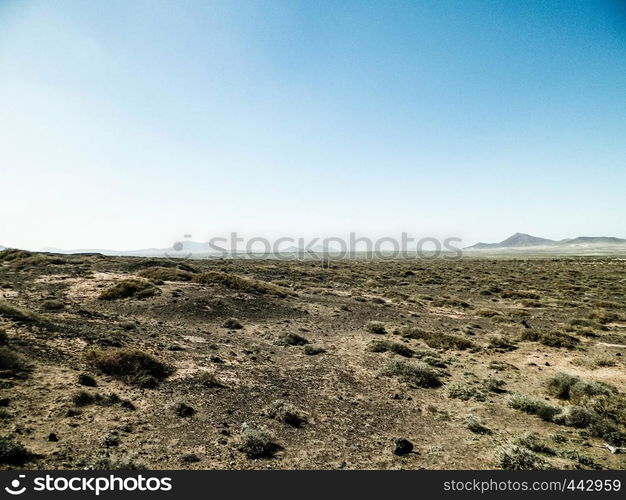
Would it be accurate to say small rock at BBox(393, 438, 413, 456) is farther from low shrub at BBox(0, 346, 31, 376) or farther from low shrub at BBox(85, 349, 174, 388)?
low shrub at BBox(0, 346, 31, 376)

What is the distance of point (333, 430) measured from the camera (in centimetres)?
980

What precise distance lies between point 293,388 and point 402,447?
505 cm

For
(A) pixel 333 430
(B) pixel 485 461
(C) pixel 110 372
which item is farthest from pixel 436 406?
(C) pixel 110 372

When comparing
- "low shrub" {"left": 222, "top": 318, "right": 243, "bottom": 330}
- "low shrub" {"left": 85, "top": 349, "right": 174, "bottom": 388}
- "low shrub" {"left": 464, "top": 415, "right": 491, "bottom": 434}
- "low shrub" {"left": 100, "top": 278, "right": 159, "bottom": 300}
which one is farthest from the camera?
"low shrub" {"left": 100, "top": 278, "right": 159, "bottom": 300}

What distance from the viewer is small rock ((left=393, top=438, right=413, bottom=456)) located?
871 cm

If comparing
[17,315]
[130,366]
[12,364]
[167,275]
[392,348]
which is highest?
[167,275]

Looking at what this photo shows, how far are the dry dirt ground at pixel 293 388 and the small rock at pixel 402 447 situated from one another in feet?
0.57

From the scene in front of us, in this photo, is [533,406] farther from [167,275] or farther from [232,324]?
[167,275]

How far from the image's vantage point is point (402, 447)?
879 cm

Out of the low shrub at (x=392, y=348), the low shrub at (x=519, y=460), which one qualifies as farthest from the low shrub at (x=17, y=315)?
the low shrub at (x=519, y=460)

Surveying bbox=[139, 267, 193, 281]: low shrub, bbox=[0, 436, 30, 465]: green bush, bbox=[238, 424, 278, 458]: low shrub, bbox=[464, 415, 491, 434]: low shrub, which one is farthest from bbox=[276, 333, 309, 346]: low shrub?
bbox=[139, 267, 193, 281]: low shrub

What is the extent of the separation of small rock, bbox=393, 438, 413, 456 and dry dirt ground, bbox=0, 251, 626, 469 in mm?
173

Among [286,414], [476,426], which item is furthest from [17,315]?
[476,426]

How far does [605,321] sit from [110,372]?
106 ft
